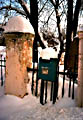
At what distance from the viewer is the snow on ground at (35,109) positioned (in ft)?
9.18

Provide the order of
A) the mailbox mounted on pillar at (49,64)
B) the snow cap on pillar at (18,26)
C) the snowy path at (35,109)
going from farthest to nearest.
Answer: the snow cap on pillar at (18,26) → the mailbox mounted on pillar at (49,64) → the snowy path at (35,109)

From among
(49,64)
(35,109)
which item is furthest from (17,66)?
(35,109)

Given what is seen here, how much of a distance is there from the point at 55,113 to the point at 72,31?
6721mm

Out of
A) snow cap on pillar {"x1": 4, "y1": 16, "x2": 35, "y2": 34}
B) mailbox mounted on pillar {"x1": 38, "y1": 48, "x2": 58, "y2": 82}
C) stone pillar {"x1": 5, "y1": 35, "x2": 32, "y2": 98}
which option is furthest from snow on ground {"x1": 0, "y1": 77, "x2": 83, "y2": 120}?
snow cap on pillar {"x1": 4, "y1": 16, "x2": 35, "y2": 34}

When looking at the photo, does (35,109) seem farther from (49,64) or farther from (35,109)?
(49,64)

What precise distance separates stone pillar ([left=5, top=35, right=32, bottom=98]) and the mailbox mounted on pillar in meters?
0.50

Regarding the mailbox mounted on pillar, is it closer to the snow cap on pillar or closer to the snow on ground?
the snow on ground

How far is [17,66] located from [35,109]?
3.41 ft

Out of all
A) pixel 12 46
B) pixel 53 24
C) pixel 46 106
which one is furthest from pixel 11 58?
pixel 53 24

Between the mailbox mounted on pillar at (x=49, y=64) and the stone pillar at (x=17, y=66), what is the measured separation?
1.66 ft

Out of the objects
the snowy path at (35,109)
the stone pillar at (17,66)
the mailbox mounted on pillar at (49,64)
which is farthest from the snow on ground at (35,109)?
the mailbox mounted on pillar at (49,64)

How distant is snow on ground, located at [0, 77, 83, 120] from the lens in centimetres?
280

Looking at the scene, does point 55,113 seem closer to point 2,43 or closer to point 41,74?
point 41,74

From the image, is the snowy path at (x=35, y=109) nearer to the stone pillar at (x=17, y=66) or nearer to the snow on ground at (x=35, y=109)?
the snow on ground at (x=35, y=109)
